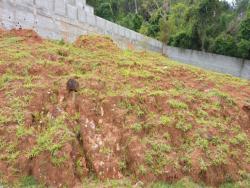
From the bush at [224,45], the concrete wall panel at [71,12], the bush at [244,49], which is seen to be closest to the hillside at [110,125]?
the concrete wall panel at [71,12]

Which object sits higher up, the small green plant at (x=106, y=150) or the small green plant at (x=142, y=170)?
the small green plant at (x=106, y=150)

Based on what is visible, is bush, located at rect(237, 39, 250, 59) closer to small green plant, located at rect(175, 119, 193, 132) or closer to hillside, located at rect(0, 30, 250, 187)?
hillside, located at rect(0, 30, 250, 187)

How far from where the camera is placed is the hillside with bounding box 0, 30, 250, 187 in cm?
586

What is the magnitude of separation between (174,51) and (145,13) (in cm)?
1230

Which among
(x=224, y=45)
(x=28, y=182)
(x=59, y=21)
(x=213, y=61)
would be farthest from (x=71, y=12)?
(x=224, y=45)

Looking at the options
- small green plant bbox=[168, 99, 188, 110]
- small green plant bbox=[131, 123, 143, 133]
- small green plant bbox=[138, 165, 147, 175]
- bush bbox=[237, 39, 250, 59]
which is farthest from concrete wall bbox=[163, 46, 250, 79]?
small green plant bbox=[138, 165, 147, 175]

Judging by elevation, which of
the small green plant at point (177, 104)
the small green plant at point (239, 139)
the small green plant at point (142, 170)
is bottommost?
the small green plant at point (142, 170)

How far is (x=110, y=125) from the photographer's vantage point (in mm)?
6695

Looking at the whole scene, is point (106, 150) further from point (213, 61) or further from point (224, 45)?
point (224, 45)

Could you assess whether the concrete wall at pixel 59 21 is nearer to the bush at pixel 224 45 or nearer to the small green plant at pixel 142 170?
the bush at pixel 224 45

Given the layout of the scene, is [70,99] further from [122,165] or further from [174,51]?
[174,51]

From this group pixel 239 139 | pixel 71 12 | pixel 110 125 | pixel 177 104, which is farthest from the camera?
pixel 71 12

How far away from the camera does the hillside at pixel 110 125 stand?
5.86 meters

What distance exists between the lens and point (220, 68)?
778 inches
